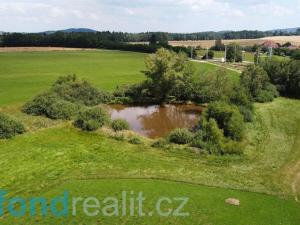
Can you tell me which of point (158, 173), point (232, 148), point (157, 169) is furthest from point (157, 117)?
point (158, 173)

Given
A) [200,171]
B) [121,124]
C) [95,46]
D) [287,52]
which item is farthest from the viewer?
[95,46]

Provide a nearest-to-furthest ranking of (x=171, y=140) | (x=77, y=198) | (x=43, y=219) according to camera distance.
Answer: (x=43, y=219) → (x=77, y=198) → (x=171, y=140)

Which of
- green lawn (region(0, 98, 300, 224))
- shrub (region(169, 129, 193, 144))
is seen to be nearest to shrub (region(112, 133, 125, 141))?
green lawn (region(0, 98, 300, 224))

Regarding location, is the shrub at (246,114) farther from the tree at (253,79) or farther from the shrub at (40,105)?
the shrub at (40,105)

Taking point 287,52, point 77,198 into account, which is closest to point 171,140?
point 77,198

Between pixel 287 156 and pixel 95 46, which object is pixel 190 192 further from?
pixel 95 46

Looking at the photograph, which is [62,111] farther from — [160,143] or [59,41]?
[59,41]

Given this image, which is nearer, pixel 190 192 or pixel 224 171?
pixel 190 192
